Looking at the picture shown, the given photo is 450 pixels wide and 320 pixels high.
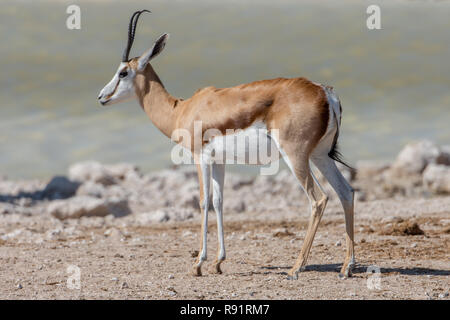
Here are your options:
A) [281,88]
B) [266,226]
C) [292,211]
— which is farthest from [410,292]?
[292,211]

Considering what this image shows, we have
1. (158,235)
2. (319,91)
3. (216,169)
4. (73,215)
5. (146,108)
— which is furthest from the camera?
(73,215)

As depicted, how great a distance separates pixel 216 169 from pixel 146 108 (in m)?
1.65

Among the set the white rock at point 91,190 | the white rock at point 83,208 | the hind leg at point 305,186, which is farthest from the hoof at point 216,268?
the white rock at point 91,190

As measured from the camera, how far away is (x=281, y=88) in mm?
9453

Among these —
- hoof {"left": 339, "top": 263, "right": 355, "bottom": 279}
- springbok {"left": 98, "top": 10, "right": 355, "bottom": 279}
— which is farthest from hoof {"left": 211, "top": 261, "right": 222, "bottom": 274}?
hoof {"left": 339, "top": 263, "right": 355, "bottom": 279}

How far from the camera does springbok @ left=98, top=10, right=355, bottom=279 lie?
921 cm

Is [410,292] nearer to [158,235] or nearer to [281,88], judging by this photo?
[281,88]

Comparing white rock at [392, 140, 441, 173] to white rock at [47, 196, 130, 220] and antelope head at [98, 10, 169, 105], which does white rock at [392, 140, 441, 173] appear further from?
antelope head at [98, 10, 169, 105]

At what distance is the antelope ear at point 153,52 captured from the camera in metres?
10.6

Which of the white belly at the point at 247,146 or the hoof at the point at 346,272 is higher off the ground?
the white belly at the point at 247,146

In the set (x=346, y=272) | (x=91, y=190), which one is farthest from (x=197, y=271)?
(x=91, y=190)

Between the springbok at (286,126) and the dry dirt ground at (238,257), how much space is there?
0.63 meters

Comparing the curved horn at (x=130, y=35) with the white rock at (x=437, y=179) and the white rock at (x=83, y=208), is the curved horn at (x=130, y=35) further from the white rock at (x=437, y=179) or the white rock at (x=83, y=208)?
the white rock at (x=437, y=179)

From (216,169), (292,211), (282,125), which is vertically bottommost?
(292,211)
